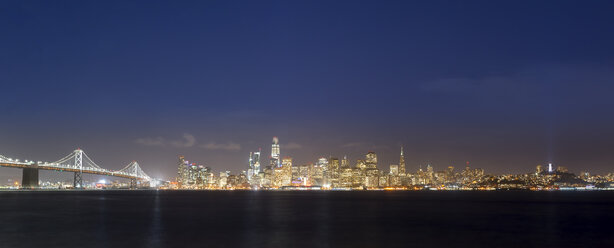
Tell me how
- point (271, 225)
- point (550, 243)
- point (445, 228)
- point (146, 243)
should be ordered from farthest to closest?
point (271, 225)
point (445, 228)
point (550, 243)
point (146, 243)

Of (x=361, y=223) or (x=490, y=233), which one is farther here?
(x=361, y=223)

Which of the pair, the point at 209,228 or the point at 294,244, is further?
the point at 209,228

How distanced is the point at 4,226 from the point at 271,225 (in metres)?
22.3

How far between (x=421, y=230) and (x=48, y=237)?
28684 mm

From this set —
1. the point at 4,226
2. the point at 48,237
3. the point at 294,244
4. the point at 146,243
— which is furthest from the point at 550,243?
the point at 4,226

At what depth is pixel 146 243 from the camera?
3622 centimetres

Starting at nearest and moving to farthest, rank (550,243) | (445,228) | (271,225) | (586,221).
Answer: (550,243), (445,228), (271,225), (586,221)

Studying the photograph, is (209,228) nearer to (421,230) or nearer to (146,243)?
(146,243)

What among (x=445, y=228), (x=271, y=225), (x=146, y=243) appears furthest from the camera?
(x=271, y=225)

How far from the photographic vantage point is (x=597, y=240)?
40375mm

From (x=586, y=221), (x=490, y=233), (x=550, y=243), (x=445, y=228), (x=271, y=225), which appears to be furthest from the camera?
(x=586, y=221)

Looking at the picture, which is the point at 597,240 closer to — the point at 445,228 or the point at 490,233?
the point at 490,233

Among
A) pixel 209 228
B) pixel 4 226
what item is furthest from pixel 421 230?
pixel 4 226

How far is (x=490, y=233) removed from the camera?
44062 millimetres
